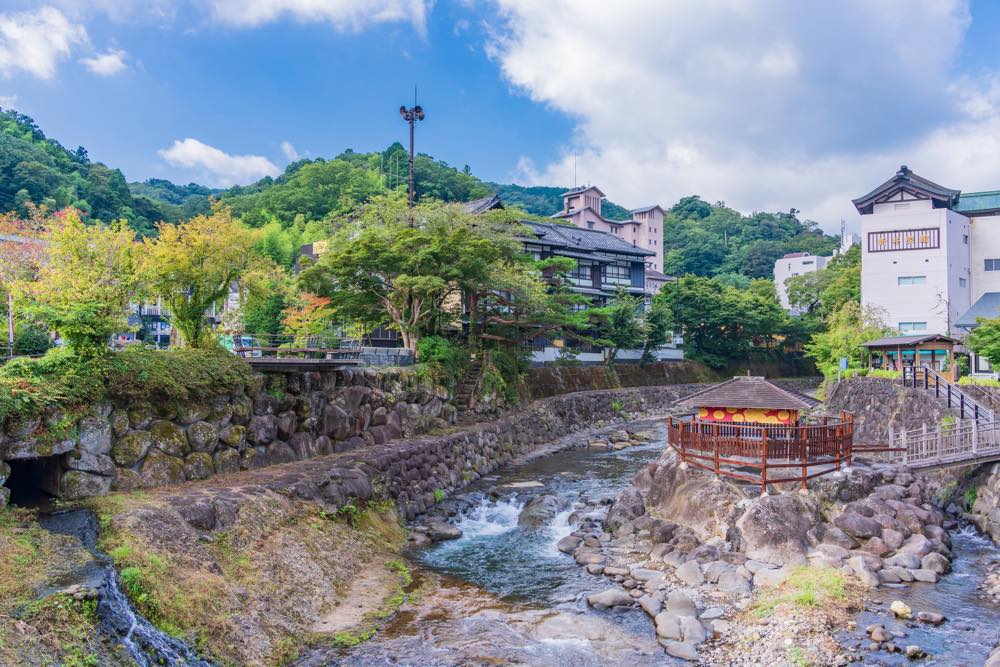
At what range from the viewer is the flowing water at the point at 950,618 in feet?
38.3

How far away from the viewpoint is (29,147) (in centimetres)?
5856

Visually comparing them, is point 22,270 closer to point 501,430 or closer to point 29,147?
point 501,430

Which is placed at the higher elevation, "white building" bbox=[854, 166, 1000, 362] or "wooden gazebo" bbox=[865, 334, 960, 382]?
"white building" bbox=[854, 166, 1000, 362]

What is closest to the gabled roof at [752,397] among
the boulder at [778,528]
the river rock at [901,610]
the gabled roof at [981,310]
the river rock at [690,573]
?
the boulder at [778,528]

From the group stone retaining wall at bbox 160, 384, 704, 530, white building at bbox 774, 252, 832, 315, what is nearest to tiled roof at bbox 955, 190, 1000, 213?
stone retaining wall at bbox 160, 384, 704, 530

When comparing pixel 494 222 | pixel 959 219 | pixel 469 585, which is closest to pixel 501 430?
pixel 494 222

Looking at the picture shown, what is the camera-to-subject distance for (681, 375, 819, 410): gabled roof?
19.6 m

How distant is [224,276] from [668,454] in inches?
626

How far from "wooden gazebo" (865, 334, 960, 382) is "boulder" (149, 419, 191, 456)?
1176 inches

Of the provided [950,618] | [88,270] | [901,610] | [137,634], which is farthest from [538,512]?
[88,270]

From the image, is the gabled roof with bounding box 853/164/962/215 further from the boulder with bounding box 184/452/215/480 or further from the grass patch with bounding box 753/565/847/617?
the boulder with bounding box 184/452/215/480

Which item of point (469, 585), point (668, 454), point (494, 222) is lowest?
point (469, 585)

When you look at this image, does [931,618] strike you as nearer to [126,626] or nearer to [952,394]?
[126,626]

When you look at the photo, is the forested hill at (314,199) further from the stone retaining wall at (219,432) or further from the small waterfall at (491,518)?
the small waterfall at (491,518)
